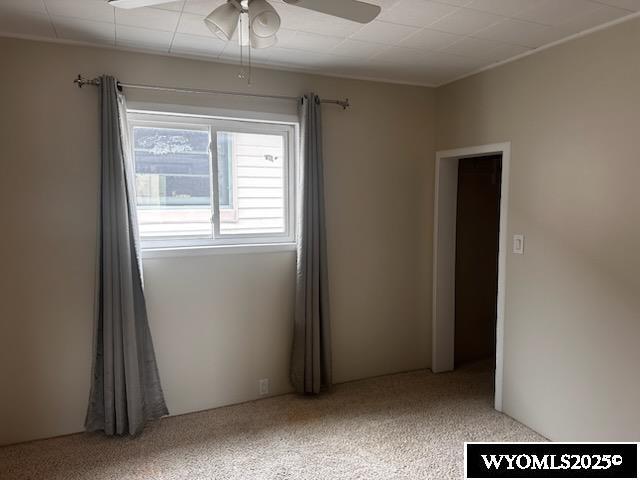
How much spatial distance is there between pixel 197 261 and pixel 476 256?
99.5 inches

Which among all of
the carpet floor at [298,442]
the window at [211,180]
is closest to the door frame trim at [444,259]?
the carpet floor at [298,442]

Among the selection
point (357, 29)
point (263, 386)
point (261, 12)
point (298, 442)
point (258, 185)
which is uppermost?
point (357, 29)

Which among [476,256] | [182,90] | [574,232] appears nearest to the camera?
[574,232]

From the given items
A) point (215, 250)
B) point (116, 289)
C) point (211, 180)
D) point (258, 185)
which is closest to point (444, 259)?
point (258, 185)

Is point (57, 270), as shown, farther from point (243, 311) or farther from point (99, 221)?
point (243, 311)

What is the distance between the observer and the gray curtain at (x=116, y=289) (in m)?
2.61

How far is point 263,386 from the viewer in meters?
3.25

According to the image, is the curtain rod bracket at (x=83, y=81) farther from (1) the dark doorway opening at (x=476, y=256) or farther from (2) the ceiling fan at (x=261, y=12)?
(1) the dark doorway opening at (x=476, y=256)

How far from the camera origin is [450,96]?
3471mm

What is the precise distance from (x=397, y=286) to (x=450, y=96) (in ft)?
5.14

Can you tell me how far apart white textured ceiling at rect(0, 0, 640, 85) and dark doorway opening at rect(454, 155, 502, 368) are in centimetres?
120

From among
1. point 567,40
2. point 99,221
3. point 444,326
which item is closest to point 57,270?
point 99,221

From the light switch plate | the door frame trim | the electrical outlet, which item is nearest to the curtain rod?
the door frame trim

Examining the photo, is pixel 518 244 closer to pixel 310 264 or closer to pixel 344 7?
pixel 310 264
